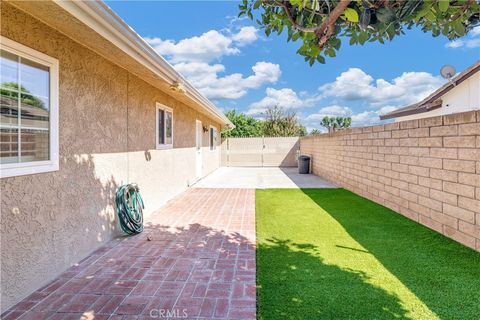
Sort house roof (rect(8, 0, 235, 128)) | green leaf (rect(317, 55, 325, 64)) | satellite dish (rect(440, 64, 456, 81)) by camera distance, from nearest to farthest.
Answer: green leaf (rect(317, 55, 325, 64)), house roof (rect(8, 0, 235, 128)), satellite dish (rect(440, 64, 456, 81))

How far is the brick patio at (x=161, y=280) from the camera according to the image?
2.79 m

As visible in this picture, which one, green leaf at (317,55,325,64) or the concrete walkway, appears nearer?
green leaf at (317,55,325,64)

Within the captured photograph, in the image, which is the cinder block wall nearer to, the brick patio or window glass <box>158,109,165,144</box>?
the brick patio

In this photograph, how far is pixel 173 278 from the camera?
3480mm

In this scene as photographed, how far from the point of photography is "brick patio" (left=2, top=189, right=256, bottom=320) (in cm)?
279

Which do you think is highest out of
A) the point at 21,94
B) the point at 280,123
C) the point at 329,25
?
the point at 280,123

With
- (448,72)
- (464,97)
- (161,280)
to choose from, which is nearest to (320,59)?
(161,280)

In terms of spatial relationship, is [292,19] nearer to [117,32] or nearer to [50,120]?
[117,32]

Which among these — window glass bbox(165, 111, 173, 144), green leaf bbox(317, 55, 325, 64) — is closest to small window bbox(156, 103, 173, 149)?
window glass bbox(165, 111, 173, 144)

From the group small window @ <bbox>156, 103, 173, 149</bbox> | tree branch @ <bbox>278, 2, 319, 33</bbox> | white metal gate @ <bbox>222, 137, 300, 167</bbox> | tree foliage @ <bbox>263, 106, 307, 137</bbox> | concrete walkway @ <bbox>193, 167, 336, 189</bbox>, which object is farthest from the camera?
tree foliage @ <bbox>263, 106, 307, 137</bbox>

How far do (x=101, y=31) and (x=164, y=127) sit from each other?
4641 millimetres

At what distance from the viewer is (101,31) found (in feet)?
10.8

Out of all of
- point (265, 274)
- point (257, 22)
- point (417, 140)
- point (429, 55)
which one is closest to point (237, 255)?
point (265, 274)

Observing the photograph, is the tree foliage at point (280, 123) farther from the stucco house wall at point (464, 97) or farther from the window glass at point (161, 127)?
the window glass at point (161, 127)
